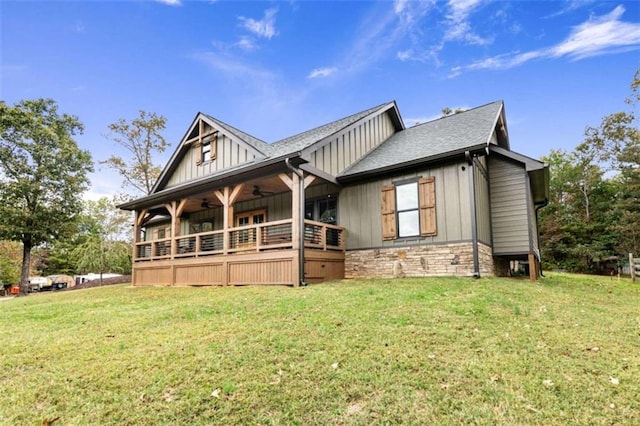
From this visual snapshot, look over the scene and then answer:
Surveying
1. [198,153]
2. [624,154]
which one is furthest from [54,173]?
[624,154]

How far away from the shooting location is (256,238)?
11055 millimetres

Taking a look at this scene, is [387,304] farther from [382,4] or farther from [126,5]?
[126,5]

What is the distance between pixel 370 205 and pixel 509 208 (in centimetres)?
406

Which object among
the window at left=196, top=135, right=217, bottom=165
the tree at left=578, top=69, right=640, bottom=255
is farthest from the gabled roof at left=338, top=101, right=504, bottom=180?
the tree at left=578, top=69, right=640, bottom=255

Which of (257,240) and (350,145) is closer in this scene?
(257,240)

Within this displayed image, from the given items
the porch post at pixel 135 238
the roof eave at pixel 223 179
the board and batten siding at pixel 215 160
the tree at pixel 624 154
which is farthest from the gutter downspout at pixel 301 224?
the tree at pixel 624 154

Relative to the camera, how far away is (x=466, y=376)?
3.55 metres

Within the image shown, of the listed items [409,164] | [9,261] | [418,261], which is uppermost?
[409,164]

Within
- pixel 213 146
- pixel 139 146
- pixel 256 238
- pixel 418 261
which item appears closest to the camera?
pixel 418 261

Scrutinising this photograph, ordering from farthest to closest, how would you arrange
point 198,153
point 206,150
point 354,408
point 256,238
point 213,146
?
point 198,153
point 206,150
point 213,146
point 256,238
point 354,408

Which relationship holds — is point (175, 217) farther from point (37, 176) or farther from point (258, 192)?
point (37, 176)

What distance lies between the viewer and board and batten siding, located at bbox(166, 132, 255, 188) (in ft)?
45.4

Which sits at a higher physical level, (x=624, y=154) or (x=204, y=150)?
(x=624, y=154)

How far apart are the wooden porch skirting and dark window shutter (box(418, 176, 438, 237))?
271cm
